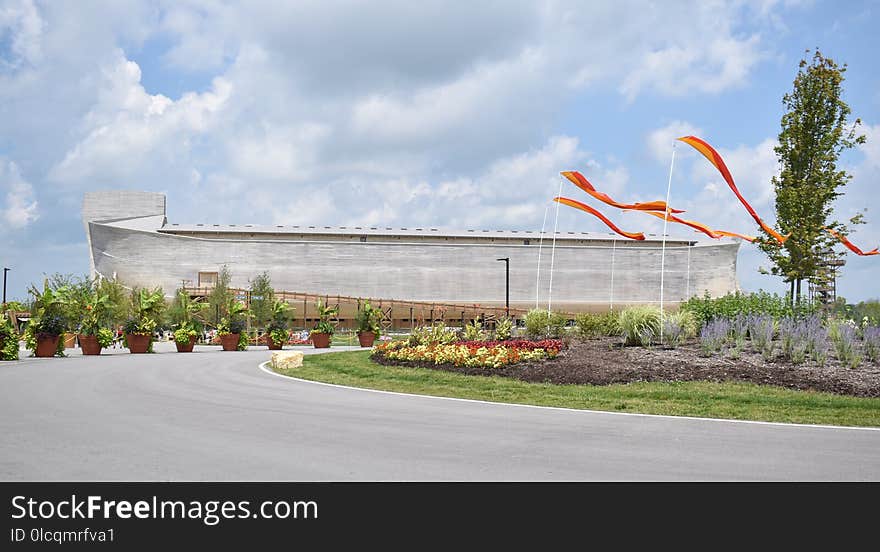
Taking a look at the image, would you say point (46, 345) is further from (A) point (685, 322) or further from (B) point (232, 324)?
(A) point (685, 322)

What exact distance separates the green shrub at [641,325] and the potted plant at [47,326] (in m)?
22.0

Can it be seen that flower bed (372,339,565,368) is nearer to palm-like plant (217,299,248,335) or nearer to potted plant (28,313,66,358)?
potted plant (28,313,66,358)

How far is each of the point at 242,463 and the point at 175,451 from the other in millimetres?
1031

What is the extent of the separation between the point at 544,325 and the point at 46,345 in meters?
19.7

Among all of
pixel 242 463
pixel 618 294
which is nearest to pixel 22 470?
pixel 242 463

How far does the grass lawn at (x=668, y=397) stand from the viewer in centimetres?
1077

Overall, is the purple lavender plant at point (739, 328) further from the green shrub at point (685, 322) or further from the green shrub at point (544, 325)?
the green shrub at point (544, 325)

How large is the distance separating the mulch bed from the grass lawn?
1.36ft

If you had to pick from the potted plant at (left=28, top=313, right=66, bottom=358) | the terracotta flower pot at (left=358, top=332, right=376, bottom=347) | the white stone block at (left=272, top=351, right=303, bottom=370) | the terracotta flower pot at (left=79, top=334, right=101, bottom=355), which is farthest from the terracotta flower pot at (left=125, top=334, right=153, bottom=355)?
the white stone block at (left=272, top=351, right=303, bottom=370)

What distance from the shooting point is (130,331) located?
107 ft

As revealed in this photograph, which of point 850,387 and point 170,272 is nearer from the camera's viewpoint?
point 850,387

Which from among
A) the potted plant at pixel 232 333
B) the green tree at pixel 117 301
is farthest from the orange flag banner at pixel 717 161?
the green tree at pixel 117 301

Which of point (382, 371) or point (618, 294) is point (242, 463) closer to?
point (382, 371)

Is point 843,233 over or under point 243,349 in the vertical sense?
over
